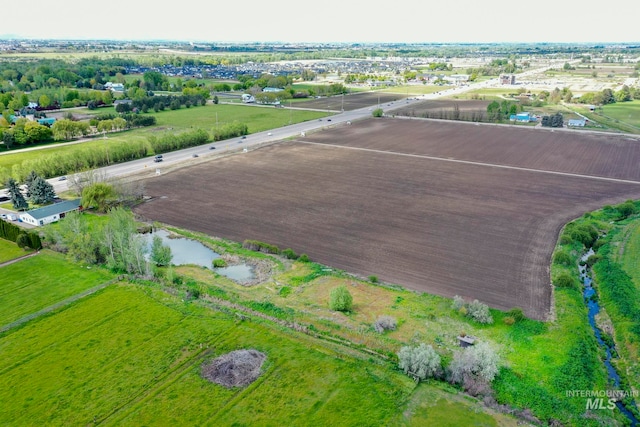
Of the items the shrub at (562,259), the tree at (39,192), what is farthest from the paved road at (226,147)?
the shrub at (562,259)

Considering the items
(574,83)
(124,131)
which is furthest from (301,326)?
(574,83)

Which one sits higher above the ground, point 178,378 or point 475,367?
point 475,367

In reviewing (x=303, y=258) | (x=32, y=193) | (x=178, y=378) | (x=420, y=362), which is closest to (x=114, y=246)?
(x=303, y=258)

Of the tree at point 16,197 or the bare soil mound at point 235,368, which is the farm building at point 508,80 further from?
the bare soil mound at point 235,368

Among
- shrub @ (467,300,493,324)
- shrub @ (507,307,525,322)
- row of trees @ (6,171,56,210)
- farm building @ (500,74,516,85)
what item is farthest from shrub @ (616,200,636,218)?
farm building @ (500,74,516,85)

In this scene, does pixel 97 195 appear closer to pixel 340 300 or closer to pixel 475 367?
pixel 340 300

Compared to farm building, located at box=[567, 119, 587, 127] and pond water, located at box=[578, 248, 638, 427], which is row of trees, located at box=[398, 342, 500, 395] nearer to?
pond water, located at box=[578, 248, 638, 427]
